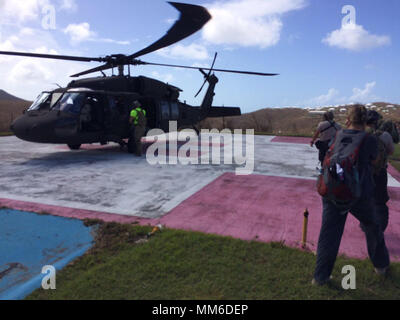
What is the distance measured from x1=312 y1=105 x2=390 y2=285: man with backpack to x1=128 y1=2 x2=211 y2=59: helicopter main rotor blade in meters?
5.59

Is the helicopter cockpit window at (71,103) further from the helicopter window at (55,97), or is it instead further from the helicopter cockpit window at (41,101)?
the helicopter cockpit window at (41,101)

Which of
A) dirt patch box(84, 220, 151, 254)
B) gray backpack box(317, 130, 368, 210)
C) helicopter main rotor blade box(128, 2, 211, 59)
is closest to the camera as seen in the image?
gray backpack box(317, 130, 368, 210)

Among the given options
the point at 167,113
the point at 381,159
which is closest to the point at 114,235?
the point at 381,159

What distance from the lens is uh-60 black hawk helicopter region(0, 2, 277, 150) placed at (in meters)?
8.23

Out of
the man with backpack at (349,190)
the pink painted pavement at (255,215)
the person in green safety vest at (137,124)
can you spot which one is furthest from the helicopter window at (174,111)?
the man with backpack at (349,190)

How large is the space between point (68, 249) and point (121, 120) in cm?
732

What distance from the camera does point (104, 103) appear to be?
980 centimetres

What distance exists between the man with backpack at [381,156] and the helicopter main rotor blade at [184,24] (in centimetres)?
528

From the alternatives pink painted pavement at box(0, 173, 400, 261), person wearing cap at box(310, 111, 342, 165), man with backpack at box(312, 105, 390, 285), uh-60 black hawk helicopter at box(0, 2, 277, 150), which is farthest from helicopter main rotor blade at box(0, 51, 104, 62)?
man with backpack at box(312, 105, 390, 285)

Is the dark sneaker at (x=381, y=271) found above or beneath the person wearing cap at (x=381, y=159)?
beneath

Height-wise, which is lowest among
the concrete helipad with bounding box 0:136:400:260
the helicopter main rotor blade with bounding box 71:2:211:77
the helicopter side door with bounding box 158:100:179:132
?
the concrete helipad with bounding box 0:136:400:260

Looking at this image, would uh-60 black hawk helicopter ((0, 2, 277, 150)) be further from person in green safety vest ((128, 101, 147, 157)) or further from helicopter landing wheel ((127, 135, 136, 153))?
person in green safety vest ((128, 101, 147, 157))

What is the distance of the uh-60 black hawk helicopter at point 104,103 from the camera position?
8.23 metres

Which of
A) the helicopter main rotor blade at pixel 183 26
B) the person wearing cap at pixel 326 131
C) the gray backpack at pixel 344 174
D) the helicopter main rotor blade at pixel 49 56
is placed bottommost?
the gray backpack at pixel 344 174
